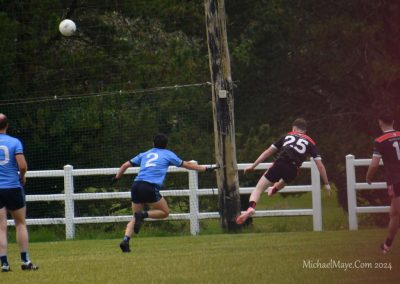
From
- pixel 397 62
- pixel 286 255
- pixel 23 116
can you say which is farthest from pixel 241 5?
pixel 286 255

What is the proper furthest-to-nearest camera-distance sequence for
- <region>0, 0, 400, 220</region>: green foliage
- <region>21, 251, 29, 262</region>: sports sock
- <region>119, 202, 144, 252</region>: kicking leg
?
<region>0, 0, 400, 220</region>: green foliage
<region>119, 202, 144, 252</region>: kicking leg
<region>21, 251, 29, 262</region>: sports sock

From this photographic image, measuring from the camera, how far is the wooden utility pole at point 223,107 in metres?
19.6

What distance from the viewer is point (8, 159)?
12.4 metres

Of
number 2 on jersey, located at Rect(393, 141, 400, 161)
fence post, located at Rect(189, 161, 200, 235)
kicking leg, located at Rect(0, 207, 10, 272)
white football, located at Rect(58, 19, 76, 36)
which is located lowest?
fence post, located at Rect(189, 161, 200, 235)

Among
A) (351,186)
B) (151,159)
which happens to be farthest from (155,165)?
(351,186)

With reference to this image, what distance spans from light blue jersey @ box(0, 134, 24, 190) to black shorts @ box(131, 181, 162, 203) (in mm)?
2871

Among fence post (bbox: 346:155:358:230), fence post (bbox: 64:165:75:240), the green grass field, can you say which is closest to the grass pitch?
the green grass field

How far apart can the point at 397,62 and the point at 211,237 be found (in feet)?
35.9

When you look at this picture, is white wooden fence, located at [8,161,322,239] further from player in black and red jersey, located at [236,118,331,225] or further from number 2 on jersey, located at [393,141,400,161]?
number 2 on jersey, located at [393,141,400,161]

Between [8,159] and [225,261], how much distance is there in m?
3.11

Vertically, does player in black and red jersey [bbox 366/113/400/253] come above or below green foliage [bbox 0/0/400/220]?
below

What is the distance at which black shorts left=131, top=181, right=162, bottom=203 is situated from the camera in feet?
48.8

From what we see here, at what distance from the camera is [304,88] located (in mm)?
28891

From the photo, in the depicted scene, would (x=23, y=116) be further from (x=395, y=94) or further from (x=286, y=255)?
(x=286, y=255)
